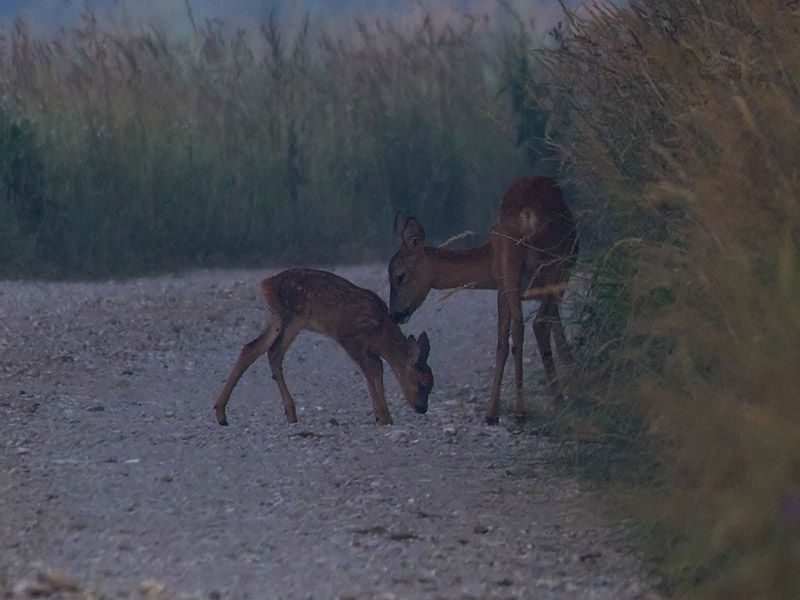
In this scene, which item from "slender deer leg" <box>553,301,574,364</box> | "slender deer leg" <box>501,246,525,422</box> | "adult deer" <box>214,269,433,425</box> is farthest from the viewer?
"adult deer" <box>214,269,433,425</box>

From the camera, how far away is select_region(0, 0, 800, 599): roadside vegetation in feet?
14.1

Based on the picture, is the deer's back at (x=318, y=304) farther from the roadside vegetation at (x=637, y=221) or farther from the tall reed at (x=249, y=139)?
the tall reed at (x=249, y=139)

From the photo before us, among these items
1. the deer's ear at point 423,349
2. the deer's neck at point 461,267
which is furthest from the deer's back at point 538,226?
the deer's ear at point 423,349

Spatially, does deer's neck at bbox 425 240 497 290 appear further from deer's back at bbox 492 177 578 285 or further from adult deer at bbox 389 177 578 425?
deer's back at bbox 492 177 578 285

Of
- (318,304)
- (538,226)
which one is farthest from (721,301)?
(318,304)

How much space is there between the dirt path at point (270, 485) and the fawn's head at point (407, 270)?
65cm

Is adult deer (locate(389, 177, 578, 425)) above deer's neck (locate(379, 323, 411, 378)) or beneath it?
above

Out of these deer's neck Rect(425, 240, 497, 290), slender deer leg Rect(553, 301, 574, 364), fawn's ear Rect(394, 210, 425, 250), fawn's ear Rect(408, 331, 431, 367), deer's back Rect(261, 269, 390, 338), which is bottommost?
fawn's ear Rect(408, 331, 431, 367)

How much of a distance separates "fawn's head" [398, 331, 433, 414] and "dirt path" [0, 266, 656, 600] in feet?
0.40

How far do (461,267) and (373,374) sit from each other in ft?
2.70

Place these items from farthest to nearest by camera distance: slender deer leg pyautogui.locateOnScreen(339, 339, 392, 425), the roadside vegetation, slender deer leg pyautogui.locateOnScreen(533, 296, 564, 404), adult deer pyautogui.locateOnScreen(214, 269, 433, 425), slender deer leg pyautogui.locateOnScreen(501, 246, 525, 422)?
adult deer pyautogui.locateOnScreen(214, 269, 433, 425)
slender deer leg pyautogui.locateOnScreen(339, 339, 392, 425)
slender deer leg pyautogui.locateOnScreen(501, 246, 525, 422)
slender deer leg pyautogui.locateOnScreen(533, 296, 564, 404)
the roadside vegetation

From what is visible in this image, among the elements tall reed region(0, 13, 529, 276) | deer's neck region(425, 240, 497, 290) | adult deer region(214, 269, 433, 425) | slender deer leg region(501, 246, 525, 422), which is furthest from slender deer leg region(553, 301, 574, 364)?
tall reed region(0, 13, 529, 276)

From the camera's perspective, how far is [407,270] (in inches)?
332

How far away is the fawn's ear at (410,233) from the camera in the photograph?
8.32 m
